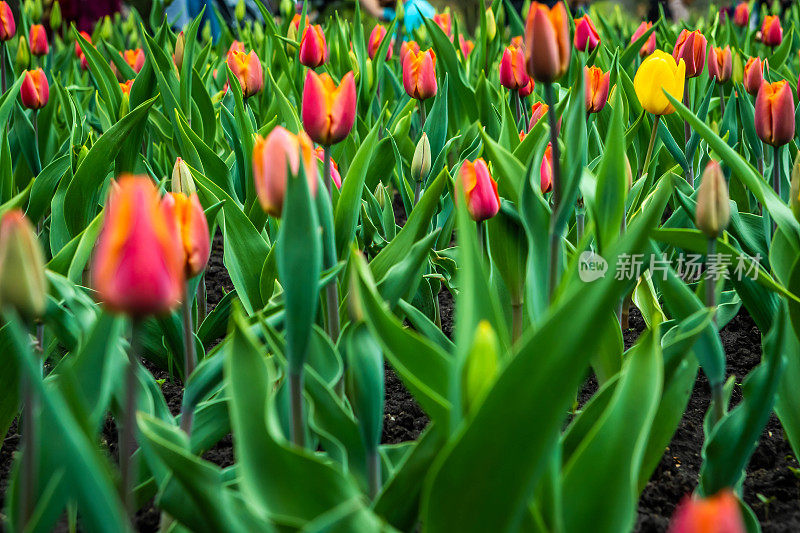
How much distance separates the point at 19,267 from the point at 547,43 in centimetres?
55

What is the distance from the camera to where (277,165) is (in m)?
0.80

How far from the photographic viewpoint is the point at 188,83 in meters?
1.95

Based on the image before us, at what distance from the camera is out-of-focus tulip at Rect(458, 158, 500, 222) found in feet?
3.65

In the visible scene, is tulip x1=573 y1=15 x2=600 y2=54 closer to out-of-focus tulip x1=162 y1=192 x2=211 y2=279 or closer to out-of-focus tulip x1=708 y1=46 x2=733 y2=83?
Result: out-of-focus tulip x1=708 y1=46 x2=733 y2=83

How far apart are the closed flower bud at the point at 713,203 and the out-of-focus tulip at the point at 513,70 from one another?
0.89 metres

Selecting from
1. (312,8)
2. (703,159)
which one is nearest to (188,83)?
(703,159)

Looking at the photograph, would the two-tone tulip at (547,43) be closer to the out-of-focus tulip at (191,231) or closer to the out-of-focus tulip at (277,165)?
the out-of-focus tulip at (277,165)

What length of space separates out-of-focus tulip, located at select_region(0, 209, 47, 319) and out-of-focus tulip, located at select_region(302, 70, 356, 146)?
488 mm

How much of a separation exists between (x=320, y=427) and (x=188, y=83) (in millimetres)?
1304

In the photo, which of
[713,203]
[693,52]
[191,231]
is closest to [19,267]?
[191,231]

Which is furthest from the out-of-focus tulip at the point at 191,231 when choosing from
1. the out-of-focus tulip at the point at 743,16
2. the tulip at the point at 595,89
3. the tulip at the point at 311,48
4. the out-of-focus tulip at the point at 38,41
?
the out-of-focus tulip at the point at 743,16

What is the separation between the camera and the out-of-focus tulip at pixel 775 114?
122cm

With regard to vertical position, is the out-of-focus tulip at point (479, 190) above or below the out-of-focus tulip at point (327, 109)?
below

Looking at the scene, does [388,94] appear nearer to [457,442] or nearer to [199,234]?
[199,234]
